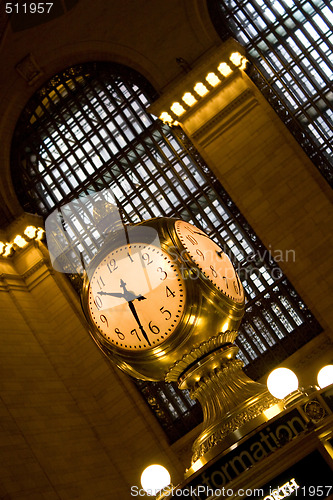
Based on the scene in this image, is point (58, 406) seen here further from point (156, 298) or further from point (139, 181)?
point (156, 298)

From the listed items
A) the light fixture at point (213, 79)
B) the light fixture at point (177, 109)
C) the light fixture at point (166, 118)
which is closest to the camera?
the light fixture at point (213, 79)

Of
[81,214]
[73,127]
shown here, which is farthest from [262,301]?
[73,127]

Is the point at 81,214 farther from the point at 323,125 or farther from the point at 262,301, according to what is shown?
the point at 323,125

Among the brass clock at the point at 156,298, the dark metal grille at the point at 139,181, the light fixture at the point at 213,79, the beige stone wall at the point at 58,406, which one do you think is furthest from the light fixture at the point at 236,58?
the brass clock at the point at 156,298

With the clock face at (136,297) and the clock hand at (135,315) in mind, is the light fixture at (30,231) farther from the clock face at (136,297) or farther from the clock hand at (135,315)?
the clock hand at (135,315)

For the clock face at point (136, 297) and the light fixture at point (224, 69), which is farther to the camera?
the light fixture at point (224, 69)

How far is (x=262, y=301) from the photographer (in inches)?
476

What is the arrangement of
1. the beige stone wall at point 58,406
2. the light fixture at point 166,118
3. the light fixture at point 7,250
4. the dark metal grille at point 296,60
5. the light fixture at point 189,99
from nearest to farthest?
the beige stone wall at point 58,406 < the dark metal grille at point 296,60 < the light fixture at point 189,99 < the light fixture at point 166,118 < the light fixture at point 7,250

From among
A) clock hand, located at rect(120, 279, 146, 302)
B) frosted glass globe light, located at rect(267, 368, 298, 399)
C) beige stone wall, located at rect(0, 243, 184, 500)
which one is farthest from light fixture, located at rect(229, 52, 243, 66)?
frosted glass globe light, located at rect(267, 368, 298, 399)

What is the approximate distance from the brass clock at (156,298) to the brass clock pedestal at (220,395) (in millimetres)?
62

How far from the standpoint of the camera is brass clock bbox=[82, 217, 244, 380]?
204 cm

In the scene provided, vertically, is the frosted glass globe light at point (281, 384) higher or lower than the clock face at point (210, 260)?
lower

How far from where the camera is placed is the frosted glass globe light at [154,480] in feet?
6.97

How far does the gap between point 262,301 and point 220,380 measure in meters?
10.2
